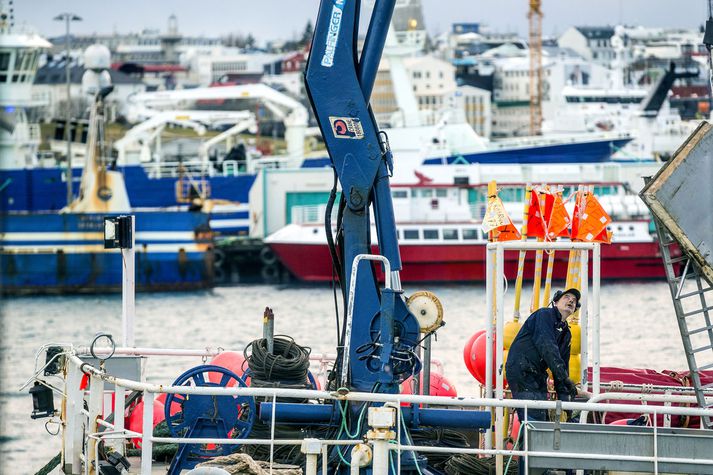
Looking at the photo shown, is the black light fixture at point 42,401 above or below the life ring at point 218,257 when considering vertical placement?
above

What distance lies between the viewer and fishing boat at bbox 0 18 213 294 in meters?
53.8

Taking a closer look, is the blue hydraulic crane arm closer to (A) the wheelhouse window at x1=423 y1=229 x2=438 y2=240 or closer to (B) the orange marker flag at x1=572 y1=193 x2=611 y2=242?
(B) the orange marker flag at x1=572 y1=193 x2=611 y2=242

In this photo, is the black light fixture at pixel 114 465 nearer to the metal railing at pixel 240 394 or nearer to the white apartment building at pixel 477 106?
the metal railing at pixel 240 394

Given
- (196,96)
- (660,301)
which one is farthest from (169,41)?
(660,301)

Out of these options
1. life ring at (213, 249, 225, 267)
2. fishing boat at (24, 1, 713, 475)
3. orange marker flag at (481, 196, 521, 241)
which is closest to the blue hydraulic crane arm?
fishing boat at (24, 1, 713, 475)

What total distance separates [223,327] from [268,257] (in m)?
20.0

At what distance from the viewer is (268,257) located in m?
62.6

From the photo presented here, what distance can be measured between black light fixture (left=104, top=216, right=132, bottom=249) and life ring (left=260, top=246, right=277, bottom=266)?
4913 cm

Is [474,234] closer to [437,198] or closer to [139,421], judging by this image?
[437,198]

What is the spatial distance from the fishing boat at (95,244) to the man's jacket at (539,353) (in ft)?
142

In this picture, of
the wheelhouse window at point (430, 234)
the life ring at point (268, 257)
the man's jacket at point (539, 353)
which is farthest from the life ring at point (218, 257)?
the man's jacket at point (539, 353)

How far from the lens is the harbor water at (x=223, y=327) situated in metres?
26.6

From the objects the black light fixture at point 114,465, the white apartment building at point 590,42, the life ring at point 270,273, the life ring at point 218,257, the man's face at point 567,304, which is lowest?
the life ring at point 270,273

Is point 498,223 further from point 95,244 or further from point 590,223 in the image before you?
point 95,244
